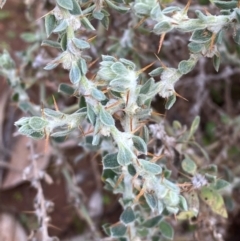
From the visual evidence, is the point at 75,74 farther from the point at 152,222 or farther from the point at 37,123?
the point at 152,222

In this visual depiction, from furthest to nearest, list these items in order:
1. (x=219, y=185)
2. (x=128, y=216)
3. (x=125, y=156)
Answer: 1. (x=219, y=185)
2. (x=128, y=216)
3. (x=125, y=156)

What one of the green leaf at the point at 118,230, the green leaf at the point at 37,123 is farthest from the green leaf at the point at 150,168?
the green leaf at the point at 118,230

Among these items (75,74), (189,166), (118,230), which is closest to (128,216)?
(118,230)

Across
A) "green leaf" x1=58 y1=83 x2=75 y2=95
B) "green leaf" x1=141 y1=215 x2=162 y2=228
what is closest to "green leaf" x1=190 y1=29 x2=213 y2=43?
"green leaf" x1=58 y1=83 x2=75 y2=95

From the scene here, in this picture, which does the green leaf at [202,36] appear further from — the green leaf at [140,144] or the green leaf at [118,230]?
the green leaf at [118,230]

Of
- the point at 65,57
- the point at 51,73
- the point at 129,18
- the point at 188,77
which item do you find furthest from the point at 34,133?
the point at 188,77

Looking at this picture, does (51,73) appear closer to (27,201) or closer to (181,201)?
(27,201)

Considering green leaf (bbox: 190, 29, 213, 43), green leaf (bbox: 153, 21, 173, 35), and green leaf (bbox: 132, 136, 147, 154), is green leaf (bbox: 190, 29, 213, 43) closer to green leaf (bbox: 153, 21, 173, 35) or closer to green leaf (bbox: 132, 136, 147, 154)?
green leaf (bbox: 153, 21, 173, 35)
